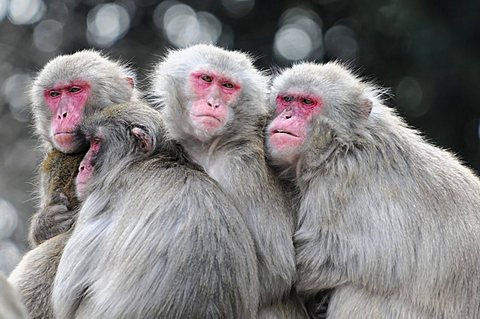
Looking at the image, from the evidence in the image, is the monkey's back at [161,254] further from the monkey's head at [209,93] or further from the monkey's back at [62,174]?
the monkey's back at [62,174]

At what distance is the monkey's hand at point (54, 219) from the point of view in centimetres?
759

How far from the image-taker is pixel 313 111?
7613mm

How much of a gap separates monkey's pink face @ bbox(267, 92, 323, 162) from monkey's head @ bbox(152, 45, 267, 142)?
0.16 meters

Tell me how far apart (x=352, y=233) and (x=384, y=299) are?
18.8 inches

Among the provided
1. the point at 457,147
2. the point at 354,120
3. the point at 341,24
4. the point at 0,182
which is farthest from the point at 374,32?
the point at 354,120

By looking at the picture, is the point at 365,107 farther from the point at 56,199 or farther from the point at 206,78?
the point at 56,199

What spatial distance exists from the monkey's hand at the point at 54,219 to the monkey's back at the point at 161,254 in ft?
1.84

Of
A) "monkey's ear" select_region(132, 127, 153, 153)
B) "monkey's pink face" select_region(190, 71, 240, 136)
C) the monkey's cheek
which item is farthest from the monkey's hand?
the monkey's cheek

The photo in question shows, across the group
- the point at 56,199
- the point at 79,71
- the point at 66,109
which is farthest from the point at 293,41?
the point at 56,199

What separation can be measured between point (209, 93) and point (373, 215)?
55.8 inches

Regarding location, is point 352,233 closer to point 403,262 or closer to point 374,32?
point 403,262

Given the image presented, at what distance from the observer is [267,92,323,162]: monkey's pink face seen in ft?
24.1

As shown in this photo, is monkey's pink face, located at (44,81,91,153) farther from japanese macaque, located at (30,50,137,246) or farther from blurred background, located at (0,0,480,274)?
blurred background, located at (0,0,480,274)

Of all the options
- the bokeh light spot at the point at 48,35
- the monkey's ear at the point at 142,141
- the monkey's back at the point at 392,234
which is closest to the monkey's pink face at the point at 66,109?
the monkey's ear at the point at 142,141
